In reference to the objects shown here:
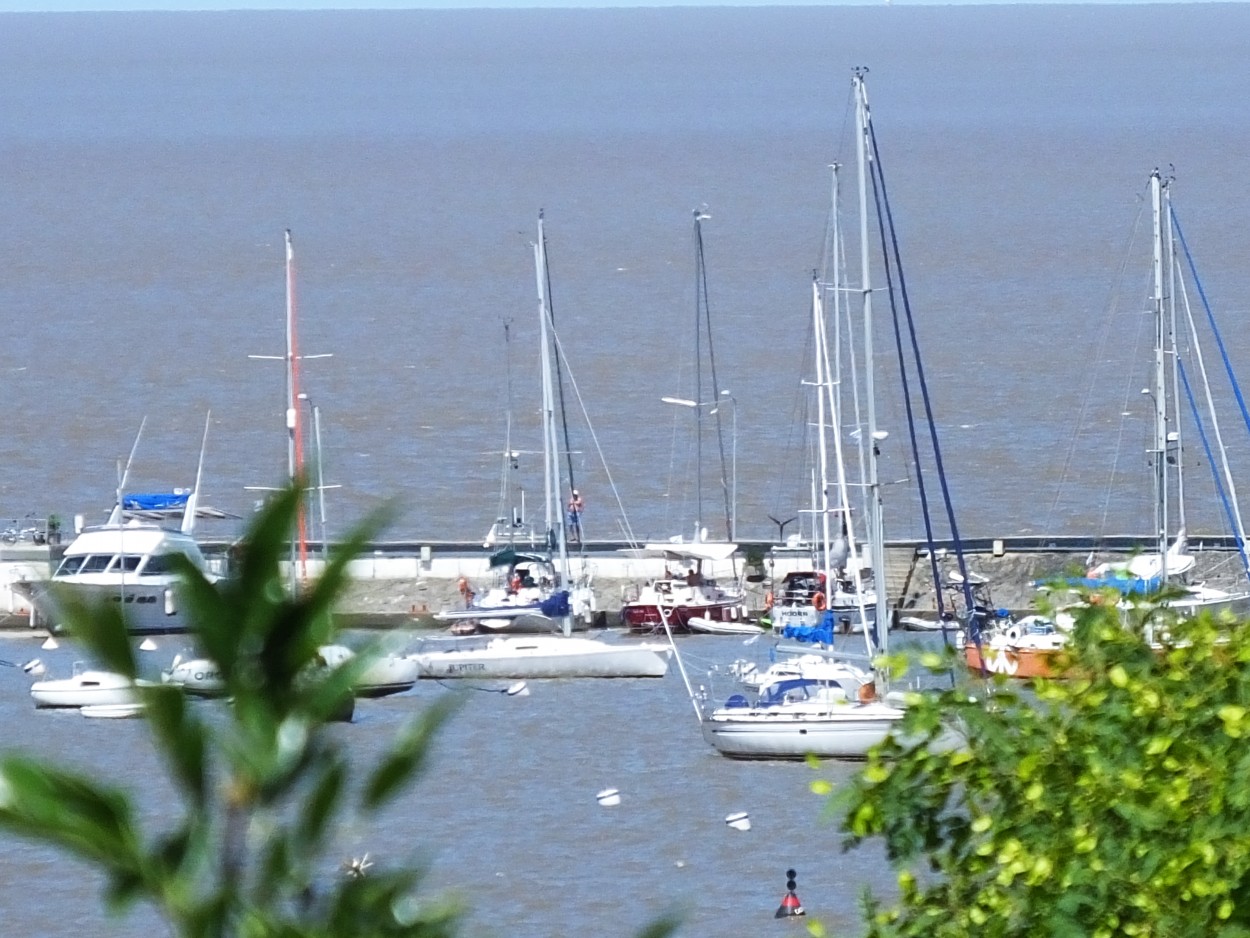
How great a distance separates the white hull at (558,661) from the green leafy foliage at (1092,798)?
824 inches

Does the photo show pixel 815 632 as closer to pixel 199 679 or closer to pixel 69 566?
pixel 69 566

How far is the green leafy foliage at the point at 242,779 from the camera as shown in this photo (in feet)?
10.9

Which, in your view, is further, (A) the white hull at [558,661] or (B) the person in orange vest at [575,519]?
(B) the person in orange vest at [575,519]

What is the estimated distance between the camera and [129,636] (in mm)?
3377

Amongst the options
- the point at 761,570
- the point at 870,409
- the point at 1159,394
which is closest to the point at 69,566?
the point at 761,570

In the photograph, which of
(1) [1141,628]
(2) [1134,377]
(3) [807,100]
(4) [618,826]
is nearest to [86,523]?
(4) [618,826]

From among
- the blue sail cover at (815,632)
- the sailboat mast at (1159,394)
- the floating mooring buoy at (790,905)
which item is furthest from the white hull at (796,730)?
the floating mooring buoy at (790,905)

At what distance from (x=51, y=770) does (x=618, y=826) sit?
19.1 m

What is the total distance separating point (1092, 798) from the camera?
22.5 ft

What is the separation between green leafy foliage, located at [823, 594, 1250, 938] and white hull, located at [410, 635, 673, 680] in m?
20.9

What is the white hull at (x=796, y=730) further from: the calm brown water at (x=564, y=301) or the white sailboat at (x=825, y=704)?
the calm brown water at (x=564, y=301)

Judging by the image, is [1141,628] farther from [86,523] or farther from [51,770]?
[86,523]

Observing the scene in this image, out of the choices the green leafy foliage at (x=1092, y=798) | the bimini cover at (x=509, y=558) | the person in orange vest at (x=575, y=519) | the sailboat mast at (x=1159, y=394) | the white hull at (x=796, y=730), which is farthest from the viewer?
the person in orange vest at (x=575, y=519)

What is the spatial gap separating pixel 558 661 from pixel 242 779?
25649 mm
